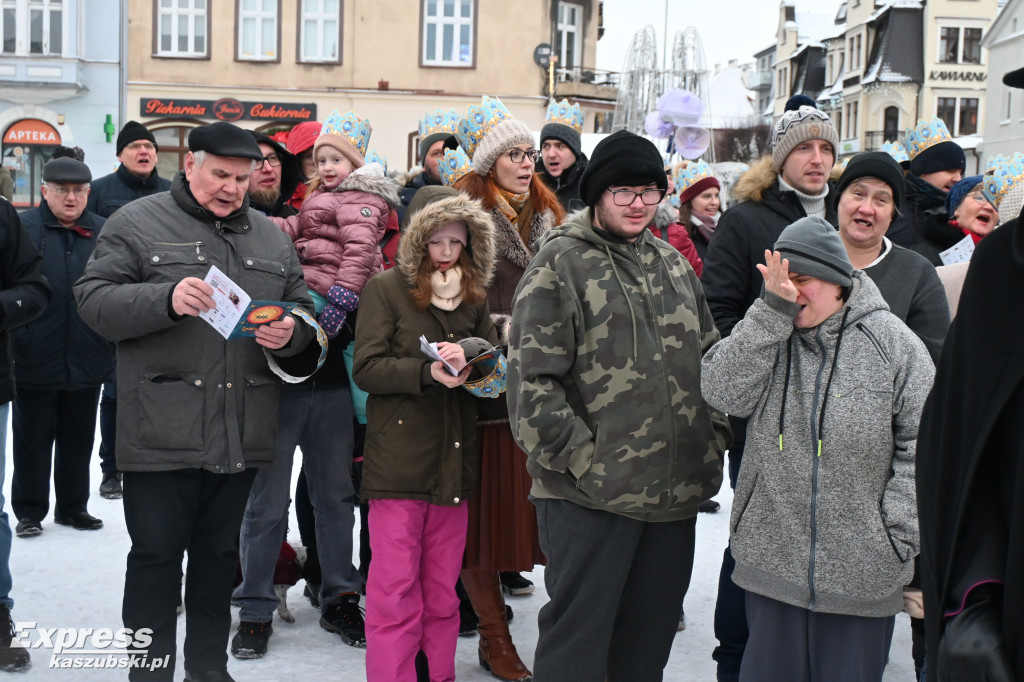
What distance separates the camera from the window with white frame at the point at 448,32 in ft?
88.4

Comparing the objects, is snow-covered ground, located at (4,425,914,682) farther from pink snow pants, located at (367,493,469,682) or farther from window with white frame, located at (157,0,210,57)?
window with white frame, located at (157,0,210,57)

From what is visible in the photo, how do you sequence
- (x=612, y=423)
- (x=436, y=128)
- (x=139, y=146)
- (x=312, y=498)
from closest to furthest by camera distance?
(x=612, y=423) < (x=312, y=498) < (x=436, y=128) < (x=139, y=146)

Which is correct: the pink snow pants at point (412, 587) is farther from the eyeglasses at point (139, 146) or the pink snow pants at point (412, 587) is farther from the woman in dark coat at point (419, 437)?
the eyeglasses at point (139, 146)

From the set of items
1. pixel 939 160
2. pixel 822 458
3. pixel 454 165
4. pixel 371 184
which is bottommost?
pixel 822 458

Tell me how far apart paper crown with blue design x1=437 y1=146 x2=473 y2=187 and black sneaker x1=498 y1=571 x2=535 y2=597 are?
2011 mm

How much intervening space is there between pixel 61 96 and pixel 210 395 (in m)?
25.6

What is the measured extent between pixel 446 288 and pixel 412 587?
1.12 meters

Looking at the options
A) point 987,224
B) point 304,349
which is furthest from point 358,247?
point 987,224

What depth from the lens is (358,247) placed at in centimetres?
444

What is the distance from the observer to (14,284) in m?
4.31

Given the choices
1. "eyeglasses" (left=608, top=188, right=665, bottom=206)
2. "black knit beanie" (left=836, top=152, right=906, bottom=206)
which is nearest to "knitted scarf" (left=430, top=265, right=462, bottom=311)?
"eyeglasses" (left=608, top=188, right=665, bottom=206)

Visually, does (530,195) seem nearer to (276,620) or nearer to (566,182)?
(566,182)

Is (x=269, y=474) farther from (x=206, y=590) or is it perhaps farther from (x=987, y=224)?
(x=987, y=224)

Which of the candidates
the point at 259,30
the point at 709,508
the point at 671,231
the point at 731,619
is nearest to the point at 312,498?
Result: the point at 731,619
